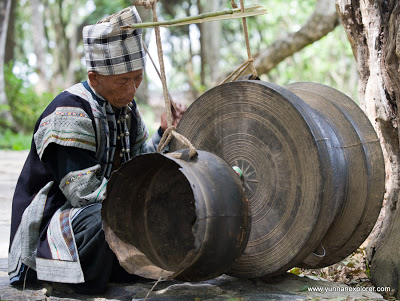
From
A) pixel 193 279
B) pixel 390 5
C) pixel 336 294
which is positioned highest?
pixel 390 5

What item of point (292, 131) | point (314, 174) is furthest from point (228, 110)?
point (314, 174)

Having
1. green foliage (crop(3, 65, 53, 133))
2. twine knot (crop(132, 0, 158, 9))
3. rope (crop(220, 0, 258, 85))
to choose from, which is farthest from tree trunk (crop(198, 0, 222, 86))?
twine knot (crop(132, 0, 158, 9))

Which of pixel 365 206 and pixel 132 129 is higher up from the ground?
pixel 132 129

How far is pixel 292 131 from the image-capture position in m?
2.63

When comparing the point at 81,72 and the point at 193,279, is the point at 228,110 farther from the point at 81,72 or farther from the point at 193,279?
the point at 81,72

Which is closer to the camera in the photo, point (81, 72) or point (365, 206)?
point (365, 206)

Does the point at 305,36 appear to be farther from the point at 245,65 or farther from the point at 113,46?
the point at 113,46

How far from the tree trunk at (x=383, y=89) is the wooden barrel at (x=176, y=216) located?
41.7 inches

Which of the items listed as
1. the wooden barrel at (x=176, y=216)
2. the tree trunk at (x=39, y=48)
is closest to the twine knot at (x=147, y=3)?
the wooden barrel at (x=176, y=216)

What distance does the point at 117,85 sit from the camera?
2.99m

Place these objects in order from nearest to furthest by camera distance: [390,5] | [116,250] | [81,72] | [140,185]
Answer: [116,250] → [140,185] → [390,5] → [81,72]

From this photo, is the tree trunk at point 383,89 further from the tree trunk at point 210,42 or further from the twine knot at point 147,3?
the tree trunk at point 210,42

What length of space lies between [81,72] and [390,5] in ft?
86.7

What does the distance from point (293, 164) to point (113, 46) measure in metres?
1.15
